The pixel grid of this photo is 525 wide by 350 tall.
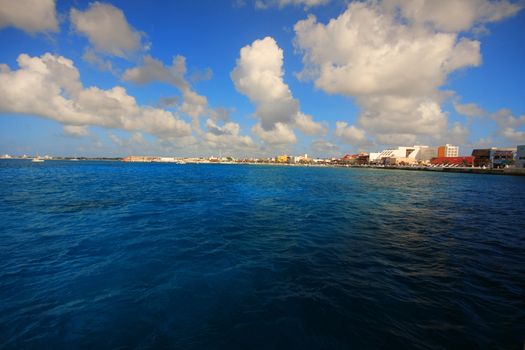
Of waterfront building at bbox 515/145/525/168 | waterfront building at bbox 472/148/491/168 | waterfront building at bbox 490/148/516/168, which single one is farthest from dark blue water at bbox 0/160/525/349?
waterfront building at bbox 472/148/491/168

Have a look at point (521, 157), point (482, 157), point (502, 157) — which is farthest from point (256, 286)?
point (482, 157)

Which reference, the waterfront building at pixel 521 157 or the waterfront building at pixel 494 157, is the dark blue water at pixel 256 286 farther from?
the waterfront building at pixel 494 157

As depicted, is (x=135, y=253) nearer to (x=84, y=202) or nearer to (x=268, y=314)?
(x=268, y=314)

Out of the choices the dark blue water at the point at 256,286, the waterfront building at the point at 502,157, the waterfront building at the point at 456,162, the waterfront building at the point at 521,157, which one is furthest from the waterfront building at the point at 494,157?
the dark blue water at the point at 256,286

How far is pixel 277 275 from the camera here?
27.9 ft

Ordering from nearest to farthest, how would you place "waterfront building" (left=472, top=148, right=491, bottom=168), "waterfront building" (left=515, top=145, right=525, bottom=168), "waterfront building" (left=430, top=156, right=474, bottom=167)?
"waterfront building" (left=515, top=145, right=525, bottom=168) < "waterfront building" (left=472, top=148, right=491, bottom=168) < "waterfront building" (left=430, top=156, right=474, bottom=167)

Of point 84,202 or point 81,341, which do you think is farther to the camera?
point 84,202

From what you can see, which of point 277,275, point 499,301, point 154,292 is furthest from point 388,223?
point 154,292

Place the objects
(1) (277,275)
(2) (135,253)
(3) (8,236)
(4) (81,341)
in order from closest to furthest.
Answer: (4) (81,341)
(1) (277,275)
(2) (135,253)
(3) (8,236)

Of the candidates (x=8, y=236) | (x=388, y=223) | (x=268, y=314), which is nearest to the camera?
(x=268, y=314)

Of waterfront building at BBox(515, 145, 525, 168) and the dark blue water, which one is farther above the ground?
waterfront building at BBox(515, 145, 525, 168)

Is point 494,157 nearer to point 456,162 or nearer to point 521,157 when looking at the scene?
point 456,162

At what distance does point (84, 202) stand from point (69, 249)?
46.1ft

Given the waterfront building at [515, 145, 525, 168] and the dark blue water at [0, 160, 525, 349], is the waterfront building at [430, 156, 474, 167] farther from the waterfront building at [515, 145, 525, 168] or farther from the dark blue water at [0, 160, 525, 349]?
the dark blue water at [0, 160, 525, 349]
